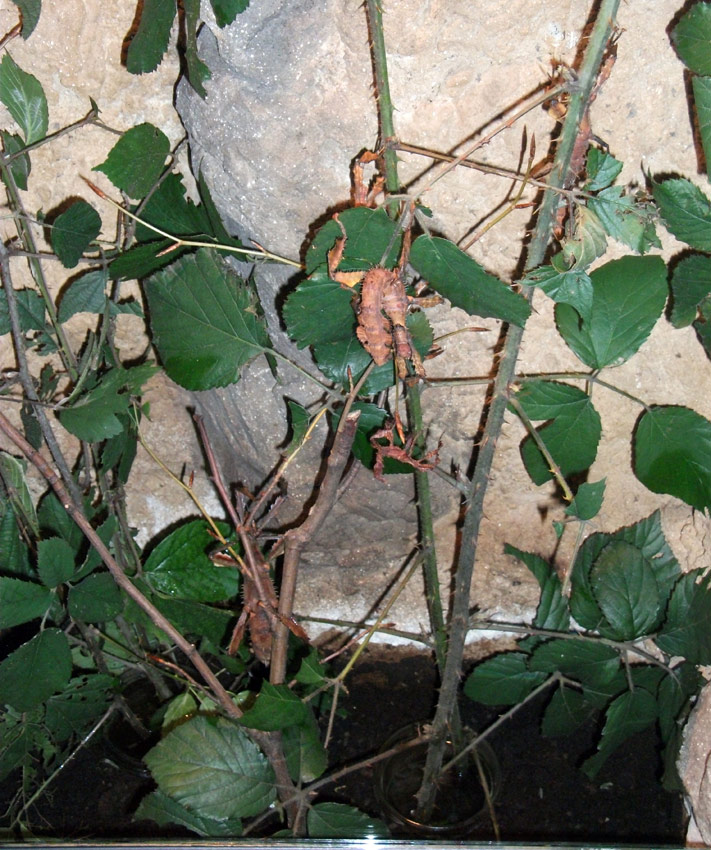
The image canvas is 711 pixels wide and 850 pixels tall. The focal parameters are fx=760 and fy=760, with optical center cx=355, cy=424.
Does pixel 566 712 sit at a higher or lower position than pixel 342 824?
higher

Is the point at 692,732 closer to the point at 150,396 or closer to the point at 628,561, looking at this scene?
the point at 628,561

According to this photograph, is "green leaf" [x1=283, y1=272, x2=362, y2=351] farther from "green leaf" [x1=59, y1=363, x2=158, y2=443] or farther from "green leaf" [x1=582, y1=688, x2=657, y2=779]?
"green leaf" [x1=582, y1=688, x2=657, y2=779]

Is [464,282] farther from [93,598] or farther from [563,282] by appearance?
[93,598]

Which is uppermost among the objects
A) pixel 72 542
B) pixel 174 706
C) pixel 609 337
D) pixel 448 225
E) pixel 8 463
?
pixel 448 225

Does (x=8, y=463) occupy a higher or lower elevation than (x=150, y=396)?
lower

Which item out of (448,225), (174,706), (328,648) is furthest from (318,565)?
(448,225)

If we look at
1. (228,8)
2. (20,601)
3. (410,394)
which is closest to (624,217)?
(410,394)
